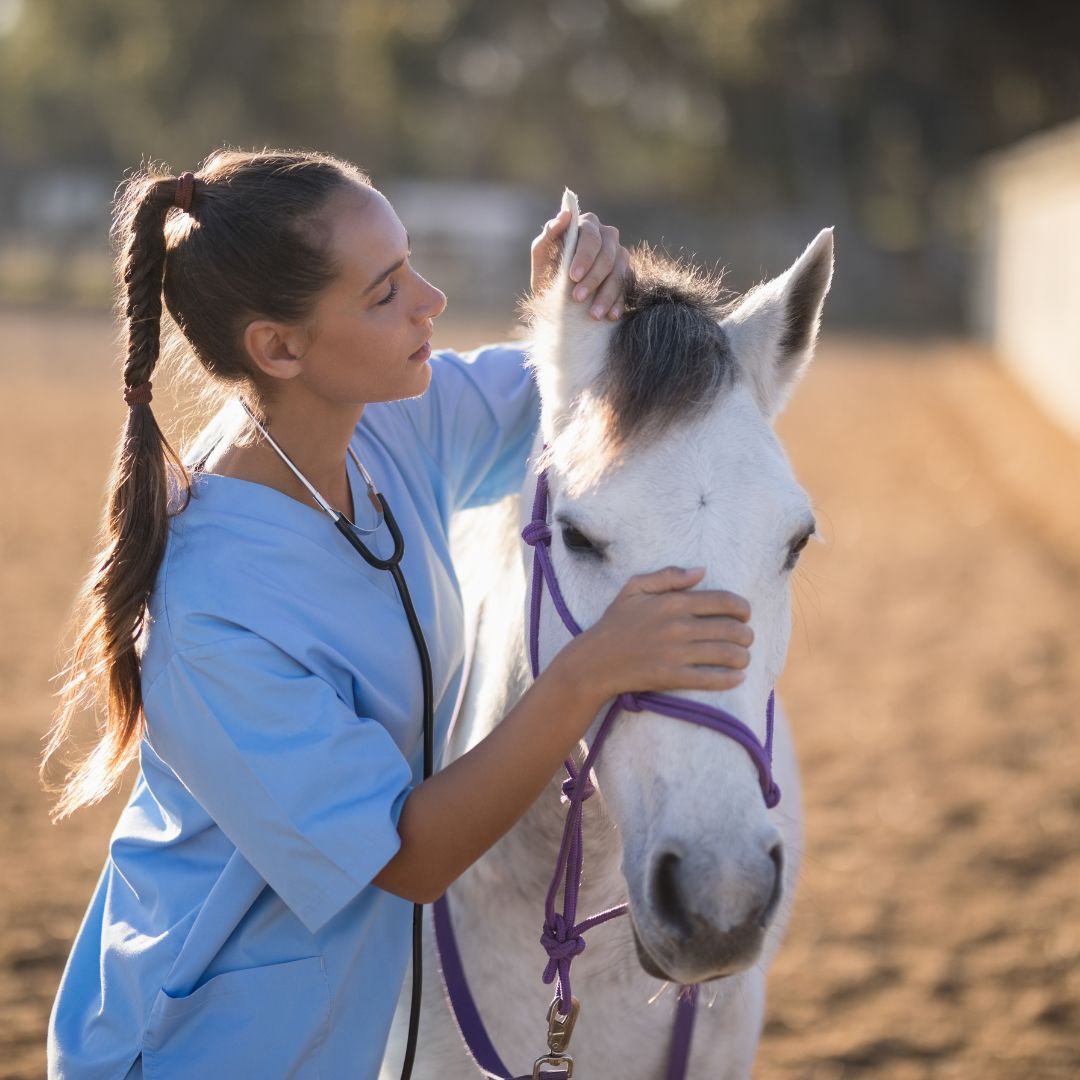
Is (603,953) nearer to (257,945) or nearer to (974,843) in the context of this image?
(257,945)

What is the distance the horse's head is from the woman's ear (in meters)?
0.42

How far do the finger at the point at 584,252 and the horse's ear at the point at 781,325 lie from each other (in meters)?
0.25

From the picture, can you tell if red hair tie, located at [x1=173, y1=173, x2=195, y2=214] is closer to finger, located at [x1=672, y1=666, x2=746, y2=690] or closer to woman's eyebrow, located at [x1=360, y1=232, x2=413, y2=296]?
woman's eyebrow, located at [x1=360, y1=232, x2=413, y2=296]

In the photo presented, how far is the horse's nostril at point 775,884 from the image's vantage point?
4.98 ft

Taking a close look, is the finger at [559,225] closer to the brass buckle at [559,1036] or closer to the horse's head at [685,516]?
the horse's head at [685,516]

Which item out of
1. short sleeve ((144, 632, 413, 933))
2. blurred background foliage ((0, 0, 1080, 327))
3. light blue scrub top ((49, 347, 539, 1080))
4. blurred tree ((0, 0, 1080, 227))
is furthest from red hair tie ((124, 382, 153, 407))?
blurred background foliage ((0, 0, 1080, 327))

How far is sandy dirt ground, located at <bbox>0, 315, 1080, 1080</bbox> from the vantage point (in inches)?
141

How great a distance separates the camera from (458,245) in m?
30.5

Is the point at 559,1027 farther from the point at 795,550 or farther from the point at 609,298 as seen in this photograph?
the point at 609,298

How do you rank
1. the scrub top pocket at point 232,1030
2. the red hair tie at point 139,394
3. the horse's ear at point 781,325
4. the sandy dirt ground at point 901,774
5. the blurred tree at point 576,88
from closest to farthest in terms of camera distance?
the scrub top pocket at point 232,1030
the red hair tie at point 139,394
the horse's ear at point 781,325
the sandy dirt ground at point 901,774
the blurred tree at point 576,88

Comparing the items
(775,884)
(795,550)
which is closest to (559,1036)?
(775,884)

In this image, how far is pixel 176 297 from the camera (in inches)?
75.9

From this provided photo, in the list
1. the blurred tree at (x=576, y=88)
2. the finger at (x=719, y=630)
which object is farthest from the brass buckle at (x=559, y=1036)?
the blurred tree at (x=576, y=88)

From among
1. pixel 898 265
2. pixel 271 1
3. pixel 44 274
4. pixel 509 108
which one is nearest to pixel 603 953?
pixel 898 265
